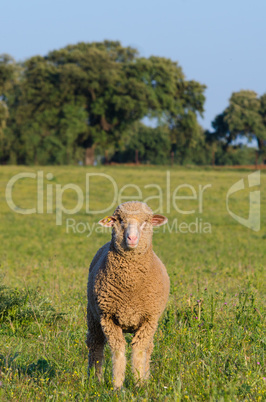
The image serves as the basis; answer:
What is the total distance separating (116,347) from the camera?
4422mm

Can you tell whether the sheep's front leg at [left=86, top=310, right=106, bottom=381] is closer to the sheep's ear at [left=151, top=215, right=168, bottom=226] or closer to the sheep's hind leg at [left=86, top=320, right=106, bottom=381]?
the sheep's hind leg at [left=86, top=320, right=106, bottom=381]

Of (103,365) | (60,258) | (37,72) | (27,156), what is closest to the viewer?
(103,365)

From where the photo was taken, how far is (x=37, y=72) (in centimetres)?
5388

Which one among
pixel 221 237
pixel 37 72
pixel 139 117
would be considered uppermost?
pixel 37 72

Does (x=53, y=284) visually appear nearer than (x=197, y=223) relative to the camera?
Yes

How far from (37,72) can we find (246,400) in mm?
53219

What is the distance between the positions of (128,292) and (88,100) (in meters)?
52.6

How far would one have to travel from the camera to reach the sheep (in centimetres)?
440

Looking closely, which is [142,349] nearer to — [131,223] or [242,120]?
[131,223]

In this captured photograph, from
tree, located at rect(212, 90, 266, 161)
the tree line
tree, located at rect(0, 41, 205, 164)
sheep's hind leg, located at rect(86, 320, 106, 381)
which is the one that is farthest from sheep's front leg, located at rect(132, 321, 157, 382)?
tree, located at rect(212, 90, 266, 161)

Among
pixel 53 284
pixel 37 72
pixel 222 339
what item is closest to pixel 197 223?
pixel 53 284

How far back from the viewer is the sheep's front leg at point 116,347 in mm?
4324

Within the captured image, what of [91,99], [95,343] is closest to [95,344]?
[95,343]

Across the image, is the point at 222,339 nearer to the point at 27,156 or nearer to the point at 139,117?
the point at 139,117
